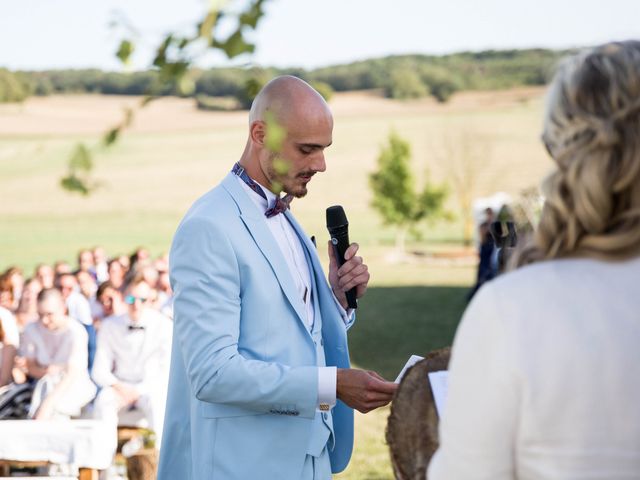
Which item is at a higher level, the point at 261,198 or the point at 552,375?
the point at 261,198

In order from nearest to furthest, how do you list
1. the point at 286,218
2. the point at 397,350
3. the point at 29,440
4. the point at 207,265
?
the point at 207,265 → the point at 286,218 → the point at 29,440 → the point at 397,350

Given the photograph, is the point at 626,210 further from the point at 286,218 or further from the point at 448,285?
the point at 448,285

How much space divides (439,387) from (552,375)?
674 mm

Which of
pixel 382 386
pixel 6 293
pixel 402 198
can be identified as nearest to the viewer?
pixel 382 386

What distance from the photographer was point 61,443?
6.60 meters

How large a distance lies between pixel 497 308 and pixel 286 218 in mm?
2028

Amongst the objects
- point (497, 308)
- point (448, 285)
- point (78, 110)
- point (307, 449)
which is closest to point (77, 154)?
point (497, 308)

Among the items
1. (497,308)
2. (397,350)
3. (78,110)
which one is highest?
(78,110)

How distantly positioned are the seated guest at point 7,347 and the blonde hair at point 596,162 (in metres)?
7.82

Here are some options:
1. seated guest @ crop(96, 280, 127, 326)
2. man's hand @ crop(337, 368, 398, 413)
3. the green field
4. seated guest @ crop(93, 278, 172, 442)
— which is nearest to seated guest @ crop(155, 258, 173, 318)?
seated guest @ crop(96, 280, 127, 326)

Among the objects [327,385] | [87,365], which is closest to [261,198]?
[327,385]

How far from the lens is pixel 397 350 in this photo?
1731cm

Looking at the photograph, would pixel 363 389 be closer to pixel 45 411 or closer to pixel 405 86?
pixel 45 411

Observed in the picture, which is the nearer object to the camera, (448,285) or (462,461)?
(462,461)
